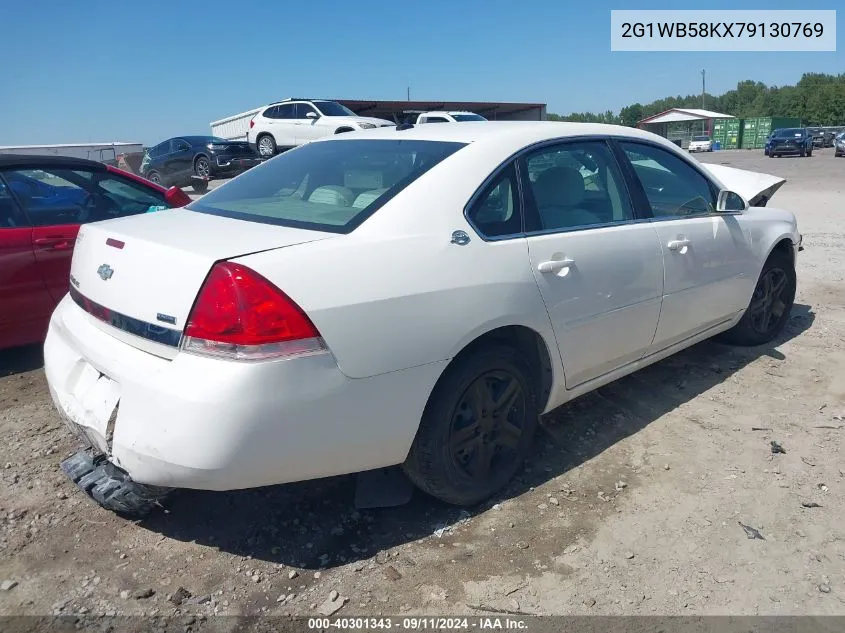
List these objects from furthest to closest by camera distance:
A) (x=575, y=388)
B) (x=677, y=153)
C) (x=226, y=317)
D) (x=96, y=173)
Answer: (x=96, y=173)
(x=677, y=153)
(x=575, y=388)
(x=226, y=317)

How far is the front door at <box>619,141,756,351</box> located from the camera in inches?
142

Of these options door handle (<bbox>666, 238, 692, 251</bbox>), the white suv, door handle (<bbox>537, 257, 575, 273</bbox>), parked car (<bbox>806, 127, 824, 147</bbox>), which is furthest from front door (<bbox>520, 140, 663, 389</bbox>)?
parked car (<bbox>806, 127, 824, 147</bbox>)

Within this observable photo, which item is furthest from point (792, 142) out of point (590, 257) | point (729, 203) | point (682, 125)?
point (590, 257)

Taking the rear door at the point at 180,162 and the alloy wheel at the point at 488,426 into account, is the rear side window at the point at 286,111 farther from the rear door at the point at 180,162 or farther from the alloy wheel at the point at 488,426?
the alloy wheel at the point at 488,426

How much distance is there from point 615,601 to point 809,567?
2.55ft

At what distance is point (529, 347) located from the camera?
3.01 meters

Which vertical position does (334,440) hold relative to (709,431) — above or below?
above


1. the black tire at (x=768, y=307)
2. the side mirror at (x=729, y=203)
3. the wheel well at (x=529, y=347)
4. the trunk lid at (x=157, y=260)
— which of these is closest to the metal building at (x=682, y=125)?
the black tire at (x=768, y=307)

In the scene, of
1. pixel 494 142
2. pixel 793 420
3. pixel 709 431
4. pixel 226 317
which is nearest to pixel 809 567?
pixel 709 431

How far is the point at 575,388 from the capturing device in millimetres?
3229

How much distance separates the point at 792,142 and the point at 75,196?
39249 mm

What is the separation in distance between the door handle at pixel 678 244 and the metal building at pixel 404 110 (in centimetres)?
2712

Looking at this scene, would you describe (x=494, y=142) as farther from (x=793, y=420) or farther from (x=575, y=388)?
(x=793, y=420)

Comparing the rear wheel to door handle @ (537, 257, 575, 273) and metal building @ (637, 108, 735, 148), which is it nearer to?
door handle @ (537, 257, 575, 273)
